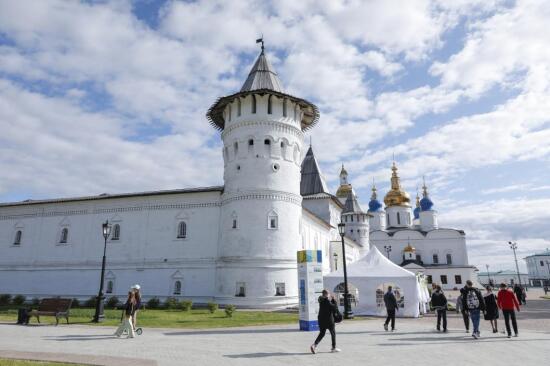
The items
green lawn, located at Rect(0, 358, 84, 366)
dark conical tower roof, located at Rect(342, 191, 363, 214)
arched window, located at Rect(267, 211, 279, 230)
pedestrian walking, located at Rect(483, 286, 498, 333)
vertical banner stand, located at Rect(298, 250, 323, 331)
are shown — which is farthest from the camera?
dark conical tower roof, located at Rect(342, 191, 363, 214)

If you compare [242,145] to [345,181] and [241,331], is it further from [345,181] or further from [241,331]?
[345,181]

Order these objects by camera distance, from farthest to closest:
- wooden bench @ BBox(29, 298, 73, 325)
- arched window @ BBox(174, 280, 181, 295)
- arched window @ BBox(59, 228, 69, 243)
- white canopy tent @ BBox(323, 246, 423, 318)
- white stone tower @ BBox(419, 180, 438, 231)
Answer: white stone tower @ BBox(419, 180, 438, 231) < arched window @ BBox(59, 228, 69, 243) < arched window @ BBox(174, 280, 181, 295) < white canopy tent @ BBox(323, 246, 423, 318) < wooden bench @ BBox(29, 298, 73, 325)

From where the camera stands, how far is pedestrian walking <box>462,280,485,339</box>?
37.5 ft

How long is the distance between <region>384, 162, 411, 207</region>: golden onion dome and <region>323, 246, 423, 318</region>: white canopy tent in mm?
53663

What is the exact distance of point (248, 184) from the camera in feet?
80.8

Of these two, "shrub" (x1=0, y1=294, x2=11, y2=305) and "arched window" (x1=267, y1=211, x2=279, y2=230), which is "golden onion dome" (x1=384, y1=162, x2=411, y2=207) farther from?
"shrub" (x1=0, y1=294, x2=11, y2=305)

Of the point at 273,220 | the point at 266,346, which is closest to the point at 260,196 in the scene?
the point at 273,220

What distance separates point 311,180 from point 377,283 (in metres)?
26.3

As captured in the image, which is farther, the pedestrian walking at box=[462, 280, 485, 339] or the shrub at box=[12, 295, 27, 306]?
the shrub at box=[12, 295, 27, 306]

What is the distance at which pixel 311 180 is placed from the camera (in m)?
45.2

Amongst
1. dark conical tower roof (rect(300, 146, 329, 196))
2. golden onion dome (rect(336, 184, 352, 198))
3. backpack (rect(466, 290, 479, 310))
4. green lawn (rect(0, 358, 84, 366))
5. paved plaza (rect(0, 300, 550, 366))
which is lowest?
paved plaza (rect(0, 300, 550, 366))

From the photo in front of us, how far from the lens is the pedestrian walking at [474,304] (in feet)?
37.5

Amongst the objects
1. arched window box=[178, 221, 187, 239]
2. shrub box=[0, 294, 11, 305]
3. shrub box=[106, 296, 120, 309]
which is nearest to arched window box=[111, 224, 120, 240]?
shrub box=[106, 296, 120, 309]

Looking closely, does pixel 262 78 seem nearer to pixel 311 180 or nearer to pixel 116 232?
pixel 116 232
